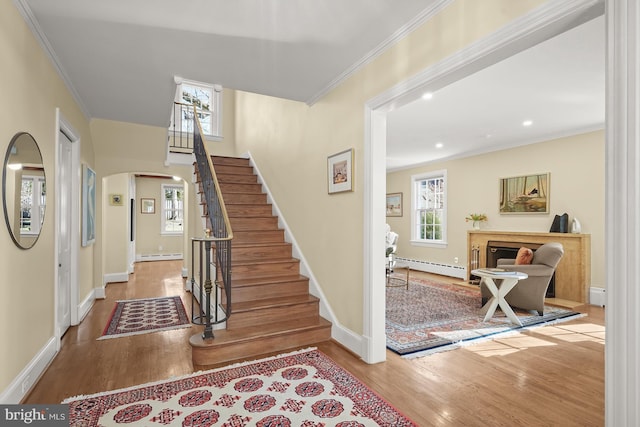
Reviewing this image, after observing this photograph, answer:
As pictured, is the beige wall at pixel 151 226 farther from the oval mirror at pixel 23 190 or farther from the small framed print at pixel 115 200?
the oval mirror at pixel 23 190

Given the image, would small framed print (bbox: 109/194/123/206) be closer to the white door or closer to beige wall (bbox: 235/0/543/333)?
the white door

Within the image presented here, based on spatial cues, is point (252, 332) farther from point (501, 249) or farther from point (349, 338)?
point (501, 249)

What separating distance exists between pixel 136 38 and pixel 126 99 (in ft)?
5.46

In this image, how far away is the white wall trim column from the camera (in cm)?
128

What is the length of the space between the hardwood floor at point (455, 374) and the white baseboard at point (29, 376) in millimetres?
65

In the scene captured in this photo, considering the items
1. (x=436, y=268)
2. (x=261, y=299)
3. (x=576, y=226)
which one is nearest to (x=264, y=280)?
(x=261, y=299)

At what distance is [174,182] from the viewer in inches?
399

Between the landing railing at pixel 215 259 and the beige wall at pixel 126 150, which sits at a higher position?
the beige wall at pixel 126 150

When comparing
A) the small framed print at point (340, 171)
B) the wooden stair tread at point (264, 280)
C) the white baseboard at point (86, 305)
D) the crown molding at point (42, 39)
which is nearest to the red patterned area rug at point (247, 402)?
the wooden stair tread at point (264, 280)

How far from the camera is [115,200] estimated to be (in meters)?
7.22

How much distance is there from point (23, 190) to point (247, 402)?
2072mm

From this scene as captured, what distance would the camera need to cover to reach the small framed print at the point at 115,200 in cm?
718

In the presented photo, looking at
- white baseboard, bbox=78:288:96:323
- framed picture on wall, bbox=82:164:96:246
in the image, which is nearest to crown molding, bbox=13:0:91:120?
framed picture on wall, bbox=82:164:96:246

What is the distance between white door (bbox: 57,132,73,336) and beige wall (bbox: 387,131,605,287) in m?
6.68
